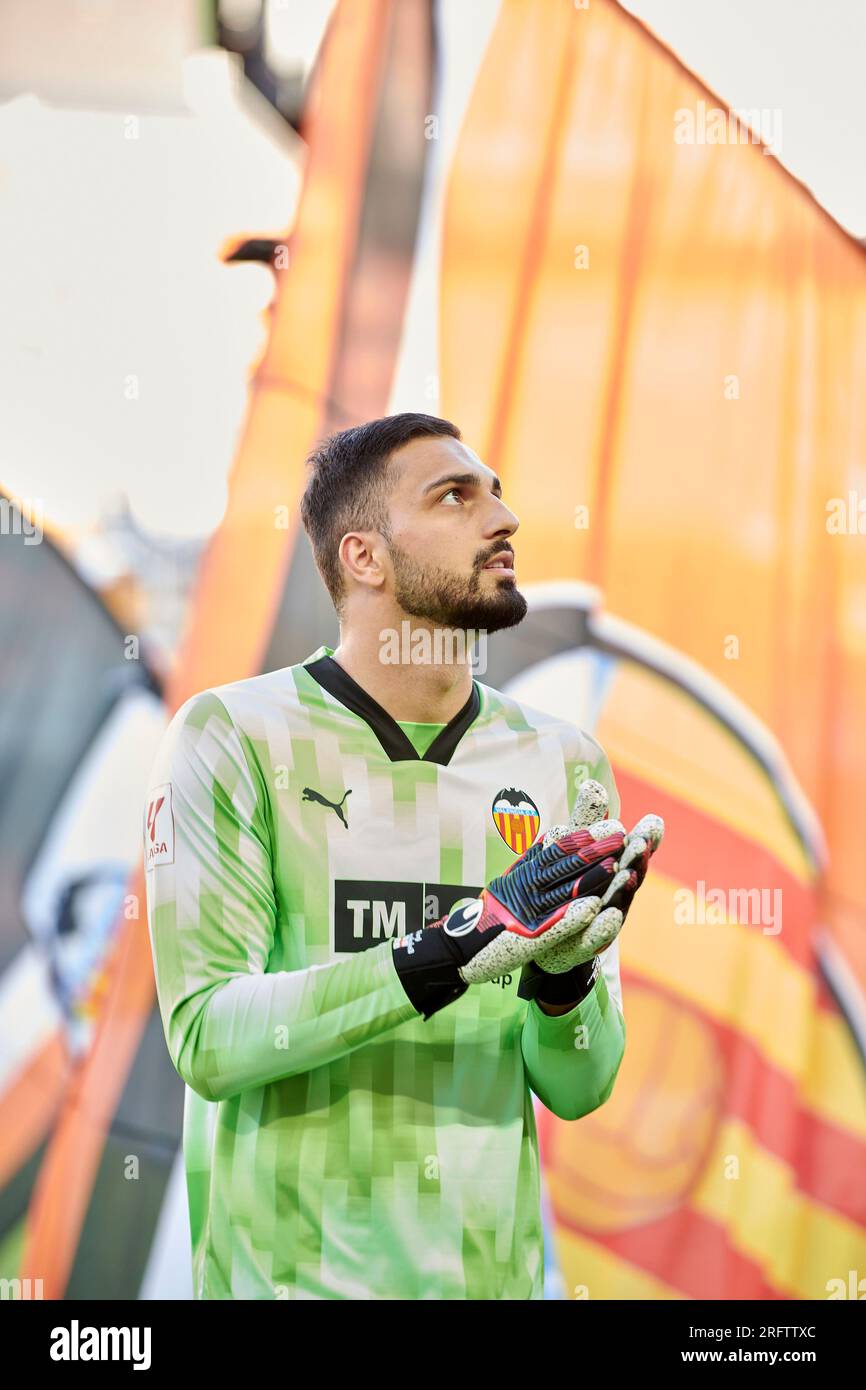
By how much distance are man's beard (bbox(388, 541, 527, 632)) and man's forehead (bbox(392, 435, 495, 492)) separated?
0.15 m

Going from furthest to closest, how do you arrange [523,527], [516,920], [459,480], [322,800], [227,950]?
[523,527], [459,480], [322,800], [227,950], [516,920]

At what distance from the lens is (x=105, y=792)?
3.33m

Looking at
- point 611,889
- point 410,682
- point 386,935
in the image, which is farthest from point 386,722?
point 611,889

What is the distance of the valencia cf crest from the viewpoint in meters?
2.07

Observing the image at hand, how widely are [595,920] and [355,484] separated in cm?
89

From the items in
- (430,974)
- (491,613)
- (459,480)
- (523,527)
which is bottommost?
(430,974)

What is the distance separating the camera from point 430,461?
2164mm

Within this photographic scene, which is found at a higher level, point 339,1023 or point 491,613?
point 491,613

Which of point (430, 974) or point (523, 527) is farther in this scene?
point (523, 527)

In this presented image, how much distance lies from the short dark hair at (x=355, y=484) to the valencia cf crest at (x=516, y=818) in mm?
405

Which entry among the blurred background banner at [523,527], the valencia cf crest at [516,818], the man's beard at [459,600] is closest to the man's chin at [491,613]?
the man's beard at [459,600]

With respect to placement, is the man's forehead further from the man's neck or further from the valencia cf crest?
the valencia cf crest

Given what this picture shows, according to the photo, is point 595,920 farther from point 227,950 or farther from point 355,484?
point 355,484
